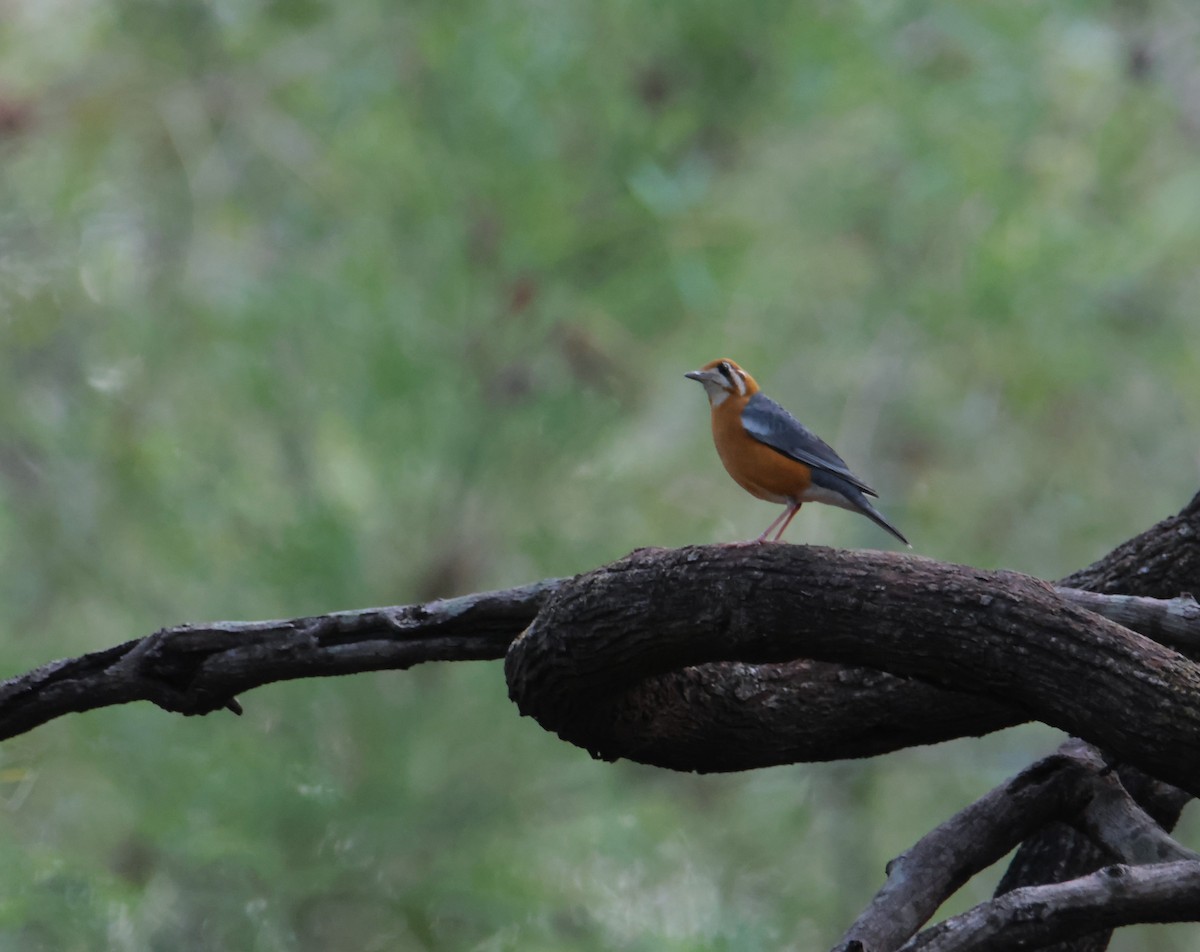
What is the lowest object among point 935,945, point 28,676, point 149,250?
point 935,945

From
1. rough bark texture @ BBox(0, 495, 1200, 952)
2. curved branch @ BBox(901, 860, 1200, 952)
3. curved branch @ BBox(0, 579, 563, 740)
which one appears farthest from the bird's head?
curved branch @ BBox(901, 860, 1200, 952)

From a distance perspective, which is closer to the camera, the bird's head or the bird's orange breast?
the bird's orange breast

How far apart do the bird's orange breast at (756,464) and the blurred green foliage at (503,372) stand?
5.05 m

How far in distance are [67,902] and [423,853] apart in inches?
87.3

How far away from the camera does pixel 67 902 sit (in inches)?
359

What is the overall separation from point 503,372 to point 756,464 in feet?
20.0

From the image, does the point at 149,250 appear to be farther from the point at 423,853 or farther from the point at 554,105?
the point at 423,853

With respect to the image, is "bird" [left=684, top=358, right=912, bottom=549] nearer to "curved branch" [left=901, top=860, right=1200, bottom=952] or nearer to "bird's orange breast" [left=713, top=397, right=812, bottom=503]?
"bird's orange breast" [left=713, top=397, right=812, bottom=503]

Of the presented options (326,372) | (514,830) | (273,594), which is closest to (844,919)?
(514,830)

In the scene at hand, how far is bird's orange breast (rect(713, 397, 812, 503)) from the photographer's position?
5109mm

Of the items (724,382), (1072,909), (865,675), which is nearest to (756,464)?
(724,382)

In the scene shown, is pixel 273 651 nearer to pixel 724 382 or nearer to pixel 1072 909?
pixel 724 382

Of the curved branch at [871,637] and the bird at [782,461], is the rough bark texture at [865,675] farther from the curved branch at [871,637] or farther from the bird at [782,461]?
the bird at [782,461]

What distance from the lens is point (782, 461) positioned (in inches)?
201
